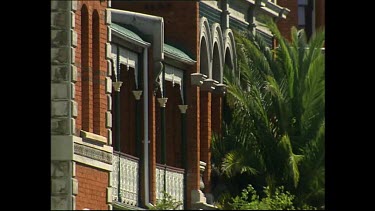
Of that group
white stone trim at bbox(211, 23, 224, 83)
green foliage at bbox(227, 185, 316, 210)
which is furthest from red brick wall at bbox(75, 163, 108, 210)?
white stone trim at bbox(211, 23, 224, 83)

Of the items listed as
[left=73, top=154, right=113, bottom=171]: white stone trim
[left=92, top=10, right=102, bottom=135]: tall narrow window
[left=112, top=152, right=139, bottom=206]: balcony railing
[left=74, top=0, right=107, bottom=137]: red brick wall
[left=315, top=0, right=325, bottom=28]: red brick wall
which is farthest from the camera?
[left=315, top=0, right=325, bottom=28]: red brick wall

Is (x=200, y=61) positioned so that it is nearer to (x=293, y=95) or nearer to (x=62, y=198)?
(x=293, y=95)

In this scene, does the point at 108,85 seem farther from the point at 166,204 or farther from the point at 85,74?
the point at 166,204

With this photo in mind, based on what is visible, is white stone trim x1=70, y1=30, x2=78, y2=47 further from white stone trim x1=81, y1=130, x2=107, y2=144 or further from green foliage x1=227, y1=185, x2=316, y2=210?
green foliage x1=227, y1=185, x2=316, y2=210

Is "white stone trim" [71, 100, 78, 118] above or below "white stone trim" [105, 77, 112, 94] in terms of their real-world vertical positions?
below

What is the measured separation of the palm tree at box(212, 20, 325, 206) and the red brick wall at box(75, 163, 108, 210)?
3.86 m

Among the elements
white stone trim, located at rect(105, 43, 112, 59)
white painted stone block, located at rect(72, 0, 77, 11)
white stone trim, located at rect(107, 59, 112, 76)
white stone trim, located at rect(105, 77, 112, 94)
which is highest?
white painted stone block, located at rect(72, 0, 77, 11)

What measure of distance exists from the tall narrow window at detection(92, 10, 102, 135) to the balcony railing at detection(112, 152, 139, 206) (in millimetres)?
872

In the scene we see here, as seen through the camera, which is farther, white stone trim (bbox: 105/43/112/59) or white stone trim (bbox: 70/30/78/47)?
white stone trim (bbox: 105/43/112/59)

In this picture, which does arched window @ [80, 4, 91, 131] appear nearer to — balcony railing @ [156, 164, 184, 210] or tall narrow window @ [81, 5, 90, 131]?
tall narrow window @ [81, 5, 90, 131]

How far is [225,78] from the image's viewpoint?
37375 mm

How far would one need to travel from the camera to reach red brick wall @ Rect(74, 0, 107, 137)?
31453mm

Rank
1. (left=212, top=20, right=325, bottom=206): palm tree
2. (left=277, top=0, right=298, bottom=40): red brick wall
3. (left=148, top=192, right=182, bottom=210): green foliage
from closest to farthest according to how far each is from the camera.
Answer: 1. (left=148, top=192, right=182, bottom=210): green foliage
2. (left=212, top=20, right=325, bottom=206): palm tree
3. (left=277, top=0, right=298, bottom=40): red brick wall
